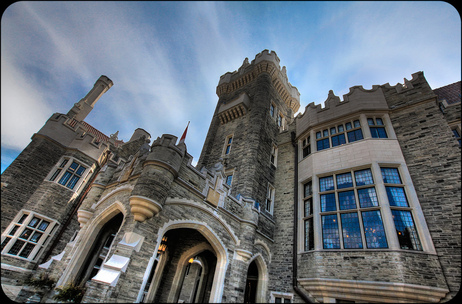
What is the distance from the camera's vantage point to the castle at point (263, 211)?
681 centimetres

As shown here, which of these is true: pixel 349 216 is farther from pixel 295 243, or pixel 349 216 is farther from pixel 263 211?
pixel 263 211

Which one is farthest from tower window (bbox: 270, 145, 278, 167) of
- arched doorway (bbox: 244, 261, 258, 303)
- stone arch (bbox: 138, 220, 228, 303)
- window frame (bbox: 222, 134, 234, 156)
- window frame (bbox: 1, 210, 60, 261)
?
window frame (bbox: 1, 210, 60, 261)

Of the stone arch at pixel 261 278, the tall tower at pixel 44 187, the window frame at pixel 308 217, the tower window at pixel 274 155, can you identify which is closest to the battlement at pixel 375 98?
the tower window at pixel 274 155

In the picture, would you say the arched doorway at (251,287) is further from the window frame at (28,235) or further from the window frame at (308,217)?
the window frame at (28,235)

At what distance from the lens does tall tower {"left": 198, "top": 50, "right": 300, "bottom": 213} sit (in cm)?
1202

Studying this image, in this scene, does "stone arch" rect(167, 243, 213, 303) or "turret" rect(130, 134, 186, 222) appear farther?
"stone arch" rect(167, 243, 213, 303)

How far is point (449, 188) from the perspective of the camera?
7.55 metres

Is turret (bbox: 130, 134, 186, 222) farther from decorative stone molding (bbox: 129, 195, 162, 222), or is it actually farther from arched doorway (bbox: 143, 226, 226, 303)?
arched doorway (bbox: 143, 226, 226, 303)

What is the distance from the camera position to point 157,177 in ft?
22.7

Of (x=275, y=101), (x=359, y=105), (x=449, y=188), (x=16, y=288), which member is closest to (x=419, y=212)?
(x=449, y=188)

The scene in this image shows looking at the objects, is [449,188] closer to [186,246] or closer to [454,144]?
[454,144]

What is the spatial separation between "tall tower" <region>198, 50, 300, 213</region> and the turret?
325cm

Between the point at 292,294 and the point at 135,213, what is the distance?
7.28m

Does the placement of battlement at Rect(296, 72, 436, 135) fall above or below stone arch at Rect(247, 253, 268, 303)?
above
